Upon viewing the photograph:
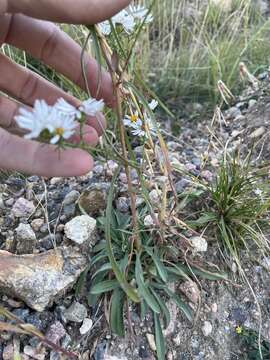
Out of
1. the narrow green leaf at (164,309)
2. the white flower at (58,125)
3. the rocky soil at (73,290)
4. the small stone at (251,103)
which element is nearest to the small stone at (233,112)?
the small stone at (251,103)

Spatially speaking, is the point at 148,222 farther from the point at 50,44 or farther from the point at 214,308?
the point at 50,44

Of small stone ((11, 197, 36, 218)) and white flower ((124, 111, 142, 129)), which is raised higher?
white flower ((124, 111, 142, 129))

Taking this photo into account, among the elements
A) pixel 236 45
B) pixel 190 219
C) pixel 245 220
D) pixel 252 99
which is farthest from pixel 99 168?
pixel 236 45

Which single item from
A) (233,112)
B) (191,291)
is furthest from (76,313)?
(233,112)

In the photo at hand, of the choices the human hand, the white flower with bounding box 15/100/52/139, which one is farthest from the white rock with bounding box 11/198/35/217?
the white flower with bounding box 15/100/52/139

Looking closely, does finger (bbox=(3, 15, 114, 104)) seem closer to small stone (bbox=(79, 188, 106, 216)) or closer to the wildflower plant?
the wildflower plant
